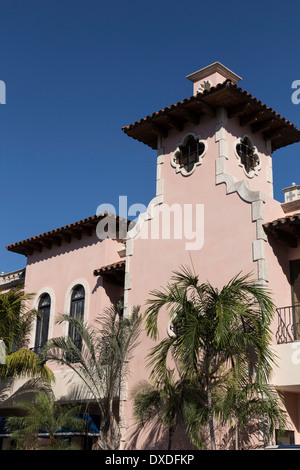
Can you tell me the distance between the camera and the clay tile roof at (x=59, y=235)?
22578 millimetres

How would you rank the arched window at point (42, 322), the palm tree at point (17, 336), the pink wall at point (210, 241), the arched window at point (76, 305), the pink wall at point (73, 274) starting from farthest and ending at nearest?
the arched window at point (42, 322) → the arched window at point (76, 305) → the pink wall at point (73, 274) → the palm tree at point (17, 336) → the pink wall at point (210, 241)

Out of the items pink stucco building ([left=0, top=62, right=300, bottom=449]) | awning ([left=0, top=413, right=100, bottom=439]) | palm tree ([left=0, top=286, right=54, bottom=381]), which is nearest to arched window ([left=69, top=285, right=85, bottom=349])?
pink stucco building ([left=0, top=62, right=300, bottom=449])

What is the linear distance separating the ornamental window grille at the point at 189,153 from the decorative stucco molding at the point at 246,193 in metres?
0.85

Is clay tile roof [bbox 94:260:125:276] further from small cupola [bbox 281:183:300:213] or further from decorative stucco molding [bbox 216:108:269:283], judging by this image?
small cupola [bbox 281:183:300:213]

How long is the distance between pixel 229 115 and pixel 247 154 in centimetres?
138

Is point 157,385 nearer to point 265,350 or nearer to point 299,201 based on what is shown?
point 265,350

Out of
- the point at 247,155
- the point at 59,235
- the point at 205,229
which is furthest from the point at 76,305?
the point at 247,155

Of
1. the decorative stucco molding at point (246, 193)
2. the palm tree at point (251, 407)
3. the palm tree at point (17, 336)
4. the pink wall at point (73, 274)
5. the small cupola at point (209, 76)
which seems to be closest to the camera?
the palm tree at point (251, 407)

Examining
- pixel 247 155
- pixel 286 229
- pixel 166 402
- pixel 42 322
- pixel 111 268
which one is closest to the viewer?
pixel 166 402

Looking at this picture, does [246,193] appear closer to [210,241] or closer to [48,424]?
[210,241]

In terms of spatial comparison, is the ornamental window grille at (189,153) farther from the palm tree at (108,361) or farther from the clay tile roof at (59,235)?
the palm tree at (108,361)

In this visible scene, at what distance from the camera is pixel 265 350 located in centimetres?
1482

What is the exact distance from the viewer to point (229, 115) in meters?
19.5

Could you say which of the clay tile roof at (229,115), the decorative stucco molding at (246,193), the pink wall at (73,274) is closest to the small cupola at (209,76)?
the clay tile roof at (229,115)
